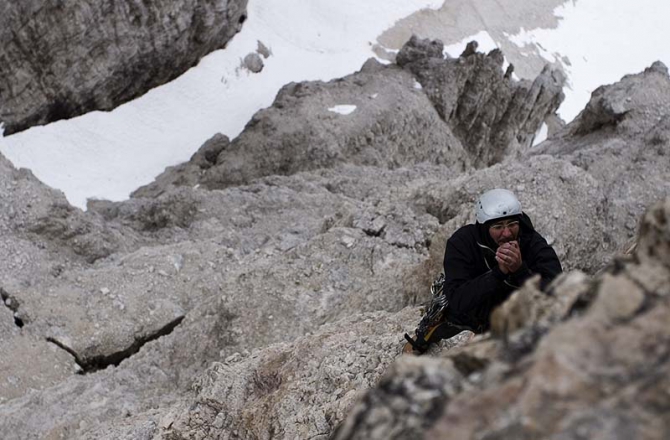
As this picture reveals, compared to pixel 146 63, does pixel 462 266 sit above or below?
below

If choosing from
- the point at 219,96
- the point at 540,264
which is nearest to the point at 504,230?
the point at 540,264

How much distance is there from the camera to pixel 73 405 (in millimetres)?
10594

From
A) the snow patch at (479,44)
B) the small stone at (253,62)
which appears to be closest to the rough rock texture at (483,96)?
the snow patch at (479,44)

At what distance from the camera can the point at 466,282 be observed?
6.17m

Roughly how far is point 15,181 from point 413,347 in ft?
52.5

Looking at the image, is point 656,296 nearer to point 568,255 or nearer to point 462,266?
point 462,266

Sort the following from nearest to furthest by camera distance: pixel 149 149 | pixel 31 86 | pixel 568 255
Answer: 1. pixel 568 255
2. pixel 31 86
3. pixel 149 149

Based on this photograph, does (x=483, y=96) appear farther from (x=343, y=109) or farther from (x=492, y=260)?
(x=492, y=260)

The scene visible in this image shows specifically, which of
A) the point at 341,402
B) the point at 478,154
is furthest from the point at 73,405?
the point at 478,154

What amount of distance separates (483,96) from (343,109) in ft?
34.3

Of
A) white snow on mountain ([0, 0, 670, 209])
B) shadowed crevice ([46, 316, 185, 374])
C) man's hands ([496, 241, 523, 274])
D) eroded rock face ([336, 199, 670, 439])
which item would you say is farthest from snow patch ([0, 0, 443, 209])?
eroded rock face ([336, 199, 670, 439])

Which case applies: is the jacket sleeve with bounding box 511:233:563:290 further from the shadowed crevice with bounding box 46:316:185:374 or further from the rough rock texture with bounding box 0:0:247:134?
the rough rock texture with bounding box 0:0:247:134

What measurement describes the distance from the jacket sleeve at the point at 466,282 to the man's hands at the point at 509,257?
0.36 ft

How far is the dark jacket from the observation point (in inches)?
231
